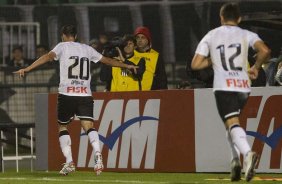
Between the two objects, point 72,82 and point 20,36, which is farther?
point 20,36

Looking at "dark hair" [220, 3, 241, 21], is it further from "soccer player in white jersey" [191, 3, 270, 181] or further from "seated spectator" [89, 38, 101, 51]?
"seated spectator" [89, 38, 101, 51]

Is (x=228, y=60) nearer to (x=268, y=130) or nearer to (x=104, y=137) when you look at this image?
(x=268, y=130)

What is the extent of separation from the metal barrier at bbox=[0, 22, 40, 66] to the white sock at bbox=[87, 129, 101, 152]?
8.81 meters

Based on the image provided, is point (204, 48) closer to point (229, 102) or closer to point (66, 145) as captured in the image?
point (229, 102)

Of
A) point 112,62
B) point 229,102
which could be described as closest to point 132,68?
point 112,62

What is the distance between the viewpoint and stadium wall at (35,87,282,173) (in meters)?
17.0

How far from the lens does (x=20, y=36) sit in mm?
26250

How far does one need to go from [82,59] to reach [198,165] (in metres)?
2.18

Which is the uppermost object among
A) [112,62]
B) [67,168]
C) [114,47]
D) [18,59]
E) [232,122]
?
[18,59]

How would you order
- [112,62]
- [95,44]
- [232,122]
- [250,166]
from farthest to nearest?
[95,44] < [112,62] < [232,122] < [250,166]

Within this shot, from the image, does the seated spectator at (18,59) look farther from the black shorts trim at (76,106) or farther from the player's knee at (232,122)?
the player's knee at (232,122)

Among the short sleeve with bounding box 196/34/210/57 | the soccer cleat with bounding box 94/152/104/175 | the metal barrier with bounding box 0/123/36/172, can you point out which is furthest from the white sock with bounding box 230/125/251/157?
the metal barrier with bounding box 0/123/36/172

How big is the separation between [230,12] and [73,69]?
137 inches

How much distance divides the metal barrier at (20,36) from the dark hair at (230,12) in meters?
11.8
